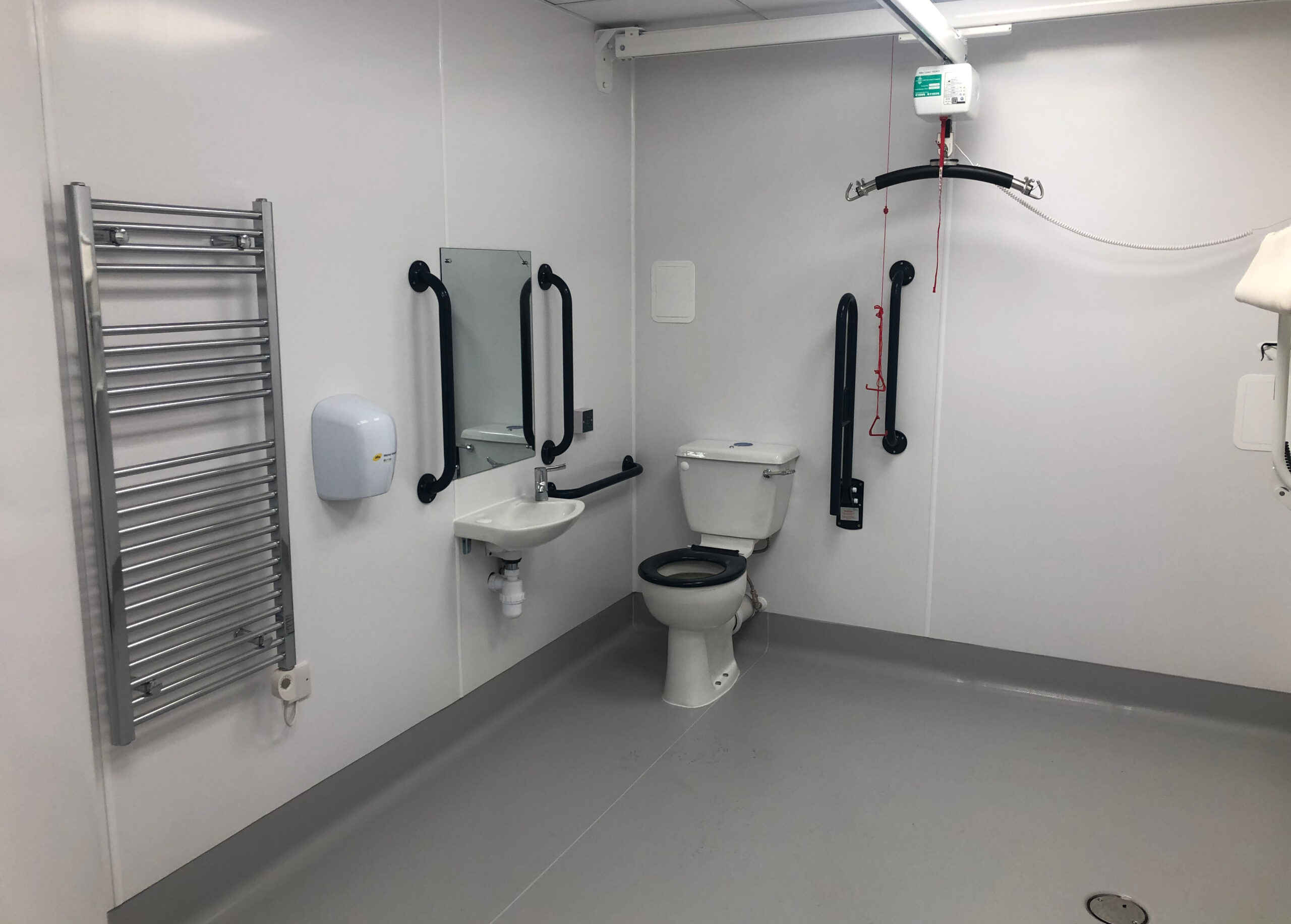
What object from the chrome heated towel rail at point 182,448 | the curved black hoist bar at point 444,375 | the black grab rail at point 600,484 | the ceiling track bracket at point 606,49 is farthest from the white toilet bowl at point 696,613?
the ceiling track bracket at point 606,49

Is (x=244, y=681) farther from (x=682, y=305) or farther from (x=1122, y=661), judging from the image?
(x=1122, y=661)

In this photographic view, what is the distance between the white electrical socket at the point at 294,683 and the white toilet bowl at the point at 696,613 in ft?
3.96

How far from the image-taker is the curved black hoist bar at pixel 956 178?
312cm

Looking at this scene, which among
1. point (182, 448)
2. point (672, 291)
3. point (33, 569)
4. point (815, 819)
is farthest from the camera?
point (672, 291)

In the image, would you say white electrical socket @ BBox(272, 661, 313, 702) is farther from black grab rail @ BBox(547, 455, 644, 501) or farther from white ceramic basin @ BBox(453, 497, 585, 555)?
black grab rail @ BBox(547, 455, 644, 501)

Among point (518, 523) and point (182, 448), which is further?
point (518, 523)

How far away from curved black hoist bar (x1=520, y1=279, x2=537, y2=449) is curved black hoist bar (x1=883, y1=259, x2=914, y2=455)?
127 centimetres

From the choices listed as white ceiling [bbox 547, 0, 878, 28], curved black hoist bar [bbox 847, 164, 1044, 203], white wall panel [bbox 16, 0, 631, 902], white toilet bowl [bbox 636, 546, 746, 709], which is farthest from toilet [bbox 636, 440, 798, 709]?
white ceiling [bbox 547, 0, 878, 28]

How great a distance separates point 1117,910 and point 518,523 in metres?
1.96

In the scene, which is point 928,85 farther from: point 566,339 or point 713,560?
point 713,560

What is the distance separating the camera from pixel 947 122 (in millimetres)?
3213

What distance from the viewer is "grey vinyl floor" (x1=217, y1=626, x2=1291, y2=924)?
7.71ft

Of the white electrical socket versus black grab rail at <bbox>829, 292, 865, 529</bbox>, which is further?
black grab rail at <bbox>829, 292, 865, 529</bbox>

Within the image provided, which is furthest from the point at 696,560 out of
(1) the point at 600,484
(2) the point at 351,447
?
(2) the point at 351,447
